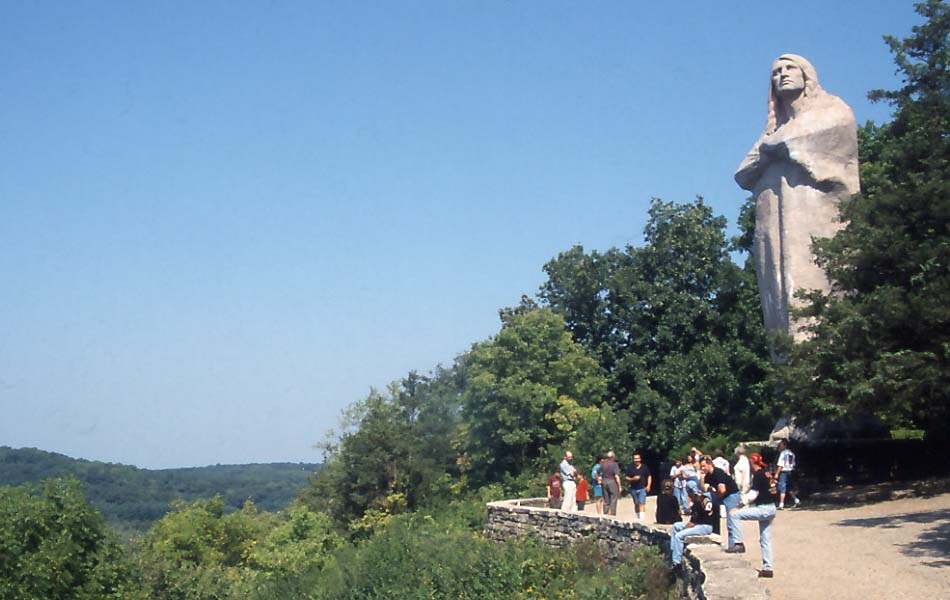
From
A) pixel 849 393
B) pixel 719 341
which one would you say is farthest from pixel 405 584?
pixel 719 341

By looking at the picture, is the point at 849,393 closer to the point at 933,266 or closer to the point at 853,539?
the point at 933,266

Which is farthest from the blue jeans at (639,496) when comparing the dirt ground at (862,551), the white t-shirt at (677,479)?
the dirt ground at (862,551)

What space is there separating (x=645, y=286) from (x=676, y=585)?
21.2 meters

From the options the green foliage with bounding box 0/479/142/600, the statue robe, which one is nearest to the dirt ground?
the statue robe

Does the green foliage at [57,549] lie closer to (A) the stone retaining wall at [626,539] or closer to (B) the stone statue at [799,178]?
(A) the stone retaining wall at [626,539]

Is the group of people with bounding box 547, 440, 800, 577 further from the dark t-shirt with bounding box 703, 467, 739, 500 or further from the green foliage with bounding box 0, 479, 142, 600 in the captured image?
the green foliage with bounding box 0, 479, 142, 600

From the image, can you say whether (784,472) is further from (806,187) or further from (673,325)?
(673,325)

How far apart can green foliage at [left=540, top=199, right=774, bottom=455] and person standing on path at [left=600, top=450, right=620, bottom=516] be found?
35.5 ft

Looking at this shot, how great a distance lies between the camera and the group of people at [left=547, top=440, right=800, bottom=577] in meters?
12.6

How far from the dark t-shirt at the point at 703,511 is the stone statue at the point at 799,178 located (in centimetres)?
1083

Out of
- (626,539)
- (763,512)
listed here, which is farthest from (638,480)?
(763,512)

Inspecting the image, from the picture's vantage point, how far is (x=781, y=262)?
2466cm

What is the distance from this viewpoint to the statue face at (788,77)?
2484 centimetres

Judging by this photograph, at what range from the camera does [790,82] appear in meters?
24.8
